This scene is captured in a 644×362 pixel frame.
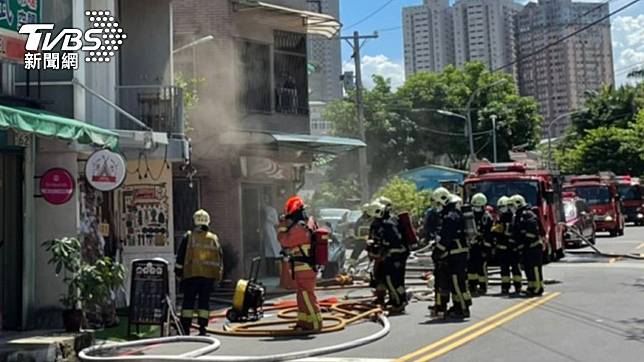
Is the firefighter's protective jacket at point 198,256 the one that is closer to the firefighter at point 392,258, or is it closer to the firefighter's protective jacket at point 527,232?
the firefighter at point 392,258

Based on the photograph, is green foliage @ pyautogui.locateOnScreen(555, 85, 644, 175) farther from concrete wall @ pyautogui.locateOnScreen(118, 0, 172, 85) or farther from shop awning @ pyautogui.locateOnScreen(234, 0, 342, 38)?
concrete wall @ pyautogui.locateOnScreen(118, 0, 172, 85)

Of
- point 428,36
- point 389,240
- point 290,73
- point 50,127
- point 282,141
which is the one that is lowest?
point 389,240

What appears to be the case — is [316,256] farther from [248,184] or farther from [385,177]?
[385,177]

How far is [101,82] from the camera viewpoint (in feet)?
44.7

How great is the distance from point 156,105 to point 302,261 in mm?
5098

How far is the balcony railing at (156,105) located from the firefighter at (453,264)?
5237 mm

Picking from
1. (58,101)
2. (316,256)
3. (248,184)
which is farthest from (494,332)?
(248,184)

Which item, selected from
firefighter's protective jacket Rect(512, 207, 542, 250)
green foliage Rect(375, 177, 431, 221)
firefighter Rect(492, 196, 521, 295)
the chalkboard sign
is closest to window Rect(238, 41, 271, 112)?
firefighter Rect(492, 196, 521, 295)

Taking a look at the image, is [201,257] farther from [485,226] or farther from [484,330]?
[485,226]

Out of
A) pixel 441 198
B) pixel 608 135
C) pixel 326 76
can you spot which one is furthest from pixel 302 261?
pixel 608 135

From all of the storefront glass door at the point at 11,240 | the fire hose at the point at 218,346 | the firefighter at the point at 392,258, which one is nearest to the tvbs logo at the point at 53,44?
the storefront glass door at the point at 11,240

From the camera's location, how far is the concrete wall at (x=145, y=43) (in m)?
15.5

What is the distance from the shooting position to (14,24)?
10750mm

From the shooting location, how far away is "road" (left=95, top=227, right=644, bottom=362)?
897cm
